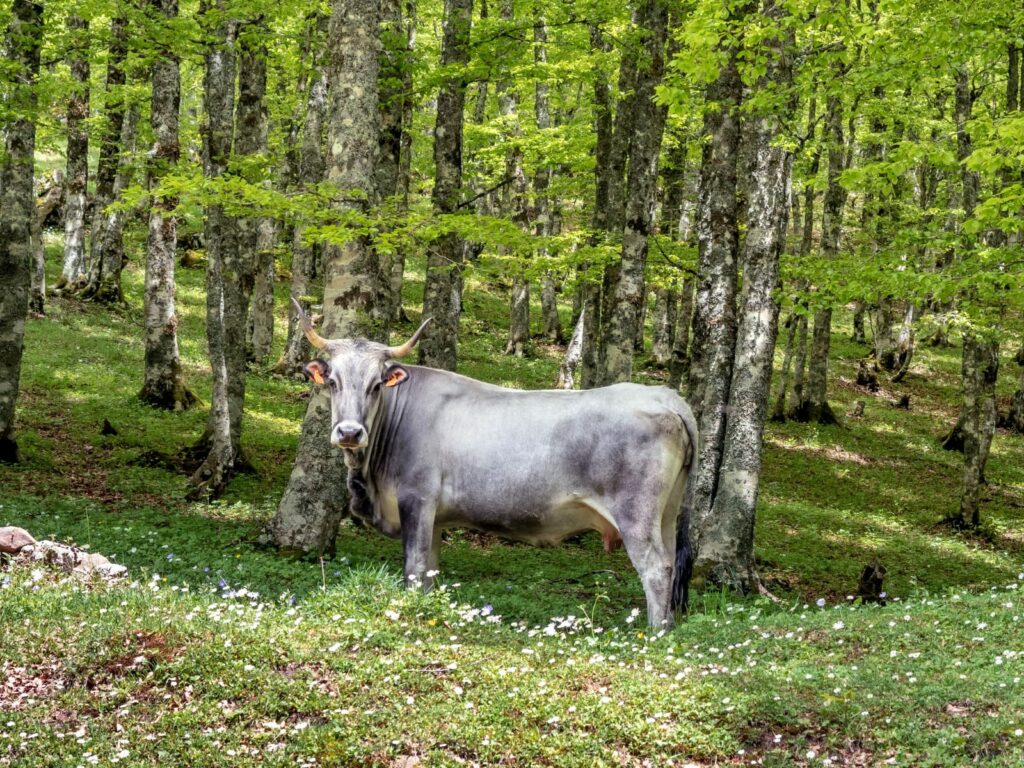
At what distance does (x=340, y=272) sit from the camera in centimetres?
1325

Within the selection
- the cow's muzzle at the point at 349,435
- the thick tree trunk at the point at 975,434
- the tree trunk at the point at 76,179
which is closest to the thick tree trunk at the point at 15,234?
the tree trunk at the point at 76,179

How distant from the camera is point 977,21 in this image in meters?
14.8

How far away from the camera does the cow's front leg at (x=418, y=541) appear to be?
35.9ft

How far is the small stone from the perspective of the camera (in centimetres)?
1063

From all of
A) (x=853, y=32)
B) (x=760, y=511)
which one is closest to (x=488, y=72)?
(x=853, y=32)

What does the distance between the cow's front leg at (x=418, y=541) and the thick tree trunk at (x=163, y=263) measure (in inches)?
362

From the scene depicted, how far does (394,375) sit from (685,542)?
3.65 m

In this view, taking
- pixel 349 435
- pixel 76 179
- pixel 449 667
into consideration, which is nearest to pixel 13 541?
pixel 349 435

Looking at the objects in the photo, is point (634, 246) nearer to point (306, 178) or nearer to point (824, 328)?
point (306, 178)

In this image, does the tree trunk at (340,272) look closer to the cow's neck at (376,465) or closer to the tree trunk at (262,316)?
the cow's neck at (376,465)

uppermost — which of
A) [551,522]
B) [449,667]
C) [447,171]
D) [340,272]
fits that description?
[447,171]

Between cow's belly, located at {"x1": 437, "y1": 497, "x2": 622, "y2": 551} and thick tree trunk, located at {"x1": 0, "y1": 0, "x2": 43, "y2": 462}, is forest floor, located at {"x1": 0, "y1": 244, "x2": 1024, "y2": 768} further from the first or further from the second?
thick tree trunk, located at {"x1": 0, "y1": 0, "x2": 43, "y2": 462}

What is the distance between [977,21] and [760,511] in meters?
11.0

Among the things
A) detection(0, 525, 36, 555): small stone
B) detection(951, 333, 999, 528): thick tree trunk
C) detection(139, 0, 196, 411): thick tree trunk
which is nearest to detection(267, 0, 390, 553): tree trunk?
detection(0, 525, 36, 555): small stone
